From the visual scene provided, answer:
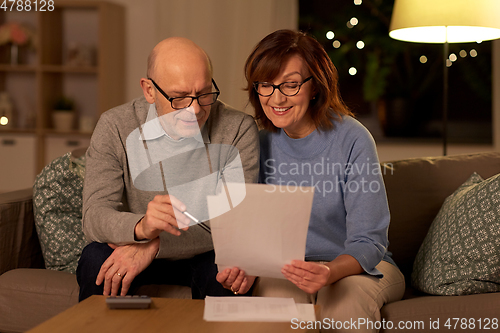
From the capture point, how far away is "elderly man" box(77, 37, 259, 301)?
129cm

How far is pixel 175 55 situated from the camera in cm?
137

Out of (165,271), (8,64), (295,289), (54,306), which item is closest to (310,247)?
(295,289)

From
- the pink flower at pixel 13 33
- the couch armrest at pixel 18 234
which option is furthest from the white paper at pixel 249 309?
the pink flower at pixel 13 33

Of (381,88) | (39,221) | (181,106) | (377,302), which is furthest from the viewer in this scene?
(381,88)

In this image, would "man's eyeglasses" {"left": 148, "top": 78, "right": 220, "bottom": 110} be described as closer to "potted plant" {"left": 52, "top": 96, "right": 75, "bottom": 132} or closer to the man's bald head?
the man's bald head

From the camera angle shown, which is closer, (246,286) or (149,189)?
(246,286)

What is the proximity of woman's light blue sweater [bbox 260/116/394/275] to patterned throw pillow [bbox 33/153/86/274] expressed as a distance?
74 cm

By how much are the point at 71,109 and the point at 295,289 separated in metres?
2.81

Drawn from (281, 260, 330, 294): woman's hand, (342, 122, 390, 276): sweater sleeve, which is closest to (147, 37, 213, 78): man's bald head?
(342, 122, 390, 276): sweater sleeve

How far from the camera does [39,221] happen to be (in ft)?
5.58

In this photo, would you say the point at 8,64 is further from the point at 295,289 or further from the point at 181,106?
the point at 295,289

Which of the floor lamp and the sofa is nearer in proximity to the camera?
the sofa

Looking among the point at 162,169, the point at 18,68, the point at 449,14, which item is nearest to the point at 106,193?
the point at 162,169

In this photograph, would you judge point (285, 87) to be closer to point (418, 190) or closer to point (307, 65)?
point (307, 65)
